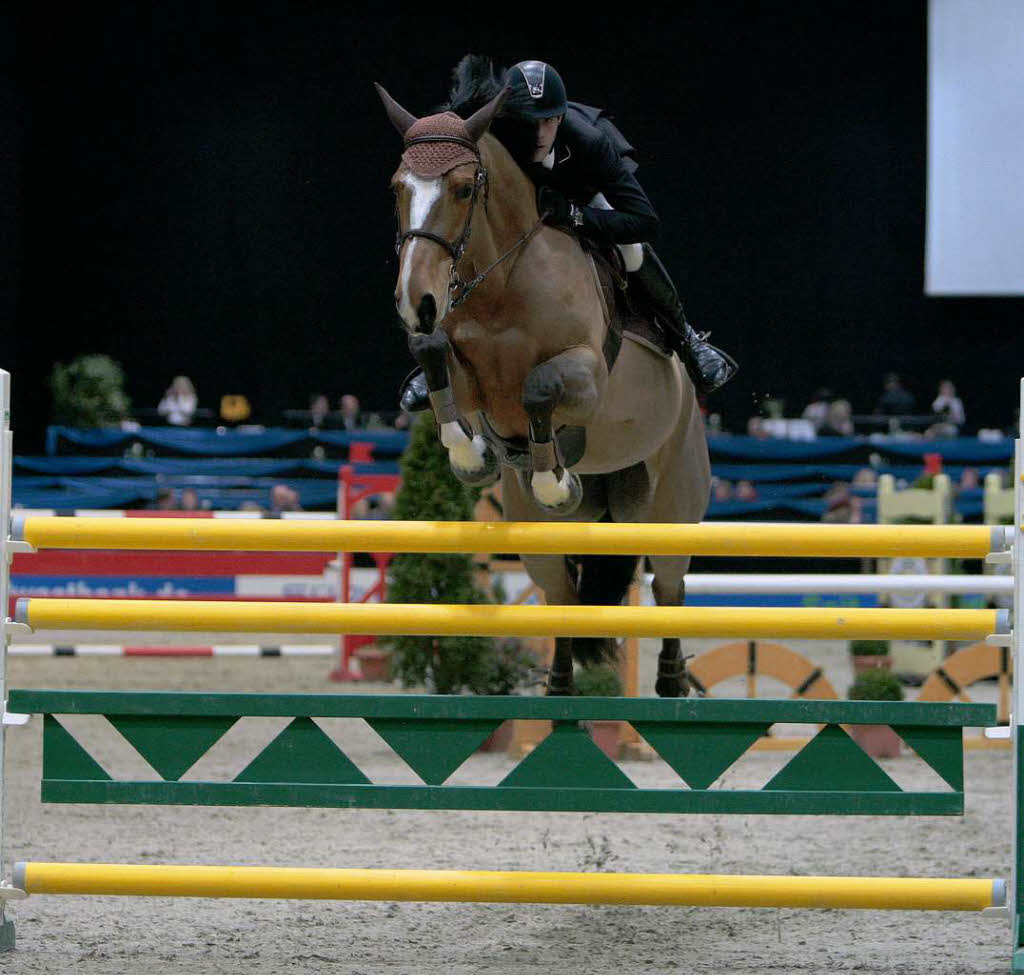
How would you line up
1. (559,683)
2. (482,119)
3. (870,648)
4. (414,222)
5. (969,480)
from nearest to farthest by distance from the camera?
(414,222), (482,119), (559,683), (870,648), (969,480)

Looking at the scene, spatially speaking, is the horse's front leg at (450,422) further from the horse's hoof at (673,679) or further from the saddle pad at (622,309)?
the horse's hoof at (673,679)

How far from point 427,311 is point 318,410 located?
1319cm

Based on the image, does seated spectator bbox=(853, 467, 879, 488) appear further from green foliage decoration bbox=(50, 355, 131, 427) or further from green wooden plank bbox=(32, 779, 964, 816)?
green wooden plank bbox=(32, 779, 964, 816)

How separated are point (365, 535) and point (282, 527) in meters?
0.19

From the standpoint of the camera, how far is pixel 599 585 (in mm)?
4754

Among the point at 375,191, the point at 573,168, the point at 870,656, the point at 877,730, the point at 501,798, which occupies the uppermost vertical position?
the point at 375,191

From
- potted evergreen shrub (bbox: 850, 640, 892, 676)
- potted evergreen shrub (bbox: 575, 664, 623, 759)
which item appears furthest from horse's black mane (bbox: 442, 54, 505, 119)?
potted evergreen shrub (bbox: 850, 640, 892, 676)

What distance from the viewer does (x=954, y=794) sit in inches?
122

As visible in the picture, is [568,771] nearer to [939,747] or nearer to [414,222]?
[939,747]

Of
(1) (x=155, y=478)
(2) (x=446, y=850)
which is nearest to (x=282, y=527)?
(2) (x=446, y=850)

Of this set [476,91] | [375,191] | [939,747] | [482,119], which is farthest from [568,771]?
[375,191]

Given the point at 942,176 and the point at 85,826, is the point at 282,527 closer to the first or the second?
the point at 85,826

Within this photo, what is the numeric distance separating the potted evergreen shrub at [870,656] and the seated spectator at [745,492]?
4.54 m

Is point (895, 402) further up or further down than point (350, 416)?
further up
